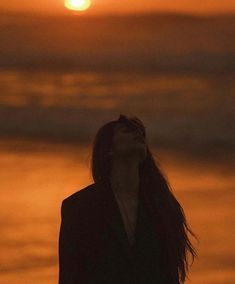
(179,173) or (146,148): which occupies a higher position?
(179,173)

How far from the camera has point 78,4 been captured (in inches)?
834

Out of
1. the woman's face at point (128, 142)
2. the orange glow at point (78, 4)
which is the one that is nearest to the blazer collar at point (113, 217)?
the woman's face at point (128, 142)

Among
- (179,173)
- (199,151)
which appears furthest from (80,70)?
(179,173)

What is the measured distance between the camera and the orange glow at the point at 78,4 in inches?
833

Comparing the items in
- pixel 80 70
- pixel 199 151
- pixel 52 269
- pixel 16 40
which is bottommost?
pixel 52 269

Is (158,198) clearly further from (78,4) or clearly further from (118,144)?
(78,4)

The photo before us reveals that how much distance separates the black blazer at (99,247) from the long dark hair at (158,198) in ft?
0.24

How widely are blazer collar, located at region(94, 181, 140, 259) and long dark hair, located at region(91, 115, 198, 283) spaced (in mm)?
53

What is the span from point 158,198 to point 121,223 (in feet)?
0.66

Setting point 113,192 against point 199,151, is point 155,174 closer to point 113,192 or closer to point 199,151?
point 113,192

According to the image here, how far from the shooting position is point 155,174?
5.80m

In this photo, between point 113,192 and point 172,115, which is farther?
point 172,115

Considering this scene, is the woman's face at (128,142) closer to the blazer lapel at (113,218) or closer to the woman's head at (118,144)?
the woman's head at (118,144)

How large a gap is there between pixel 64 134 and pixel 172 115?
1225 millimetres
